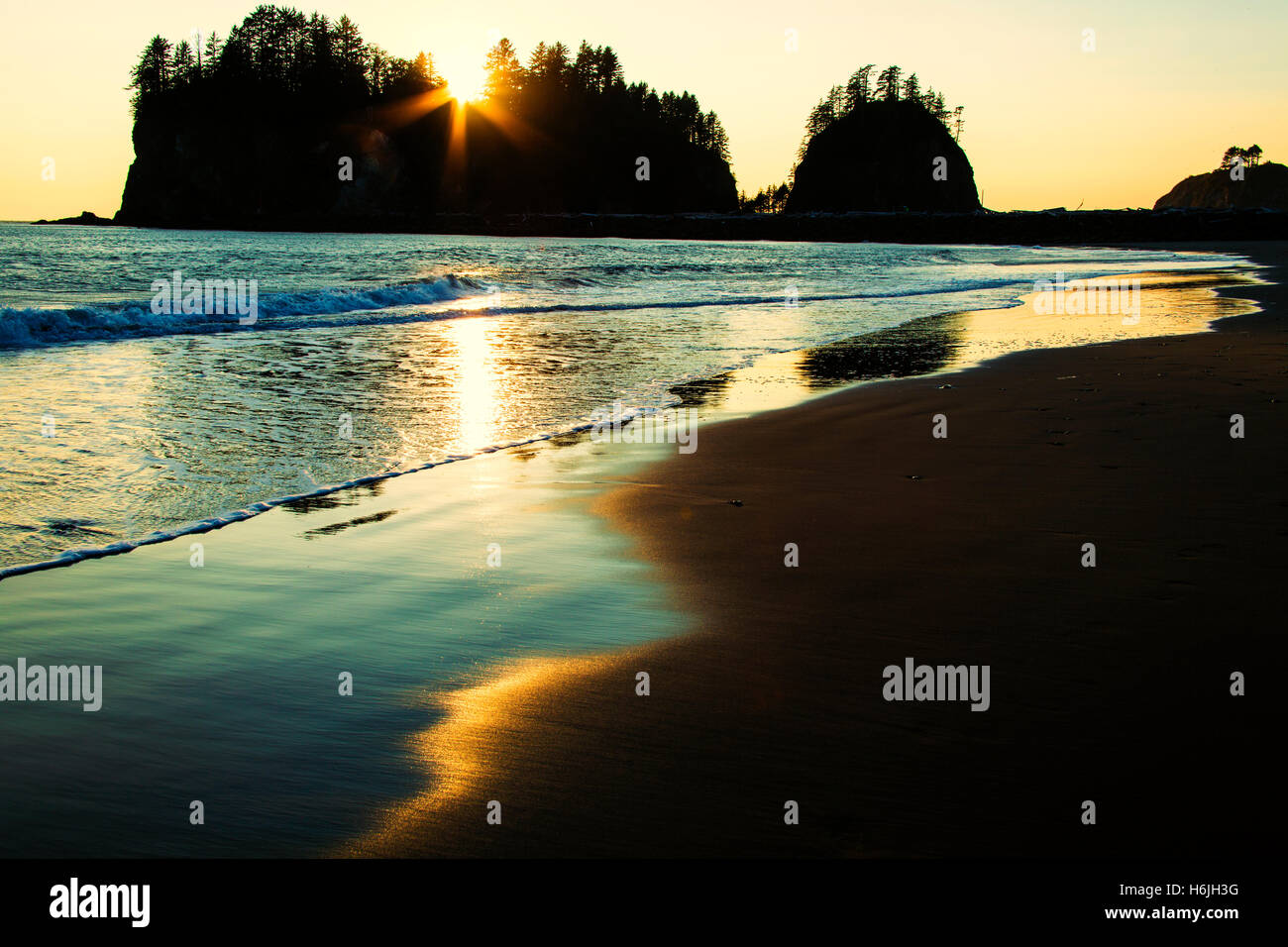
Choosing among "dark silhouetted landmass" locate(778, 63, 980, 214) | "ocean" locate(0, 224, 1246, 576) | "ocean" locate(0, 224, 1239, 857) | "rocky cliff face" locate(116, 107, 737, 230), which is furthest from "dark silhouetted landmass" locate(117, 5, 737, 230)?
"ocean" locate(0, 224, 1239, 857)

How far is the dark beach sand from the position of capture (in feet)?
8.27

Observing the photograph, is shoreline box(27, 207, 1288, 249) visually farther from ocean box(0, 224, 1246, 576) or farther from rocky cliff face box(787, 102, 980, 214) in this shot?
ocean box(0, 224, 1246, 576)

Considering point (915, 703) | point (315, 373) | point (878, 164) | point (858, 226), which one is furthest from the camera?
point (878, 164)

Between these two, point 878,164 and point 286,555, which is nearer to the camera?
point 286,555

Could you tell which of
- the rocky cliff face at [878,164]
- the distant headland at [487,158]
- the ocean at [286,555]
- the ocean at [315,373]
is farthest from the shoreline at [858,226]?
the ocean at [286,555]

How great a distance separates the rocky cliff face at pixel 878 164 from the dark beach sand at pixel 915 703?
129013 millimetres

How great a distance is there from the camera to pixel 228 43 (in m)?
108

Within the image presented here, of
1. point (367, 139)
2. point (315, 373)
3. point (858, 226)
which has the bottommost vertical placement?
point (315, 373)

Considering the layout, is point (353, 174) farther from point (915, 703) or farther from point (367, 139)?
point (915, 703)

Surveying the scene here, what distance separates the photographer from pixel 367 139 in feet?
356

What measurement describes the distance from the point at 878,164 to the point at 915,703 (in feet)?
449

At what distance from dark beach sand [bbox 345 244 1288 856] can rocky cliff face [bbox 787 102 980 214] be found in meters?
129

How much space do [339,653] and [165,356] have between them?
10000 millimetres

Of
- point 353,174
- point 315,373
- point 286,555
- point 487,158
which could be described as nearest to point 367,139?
point 353,174
